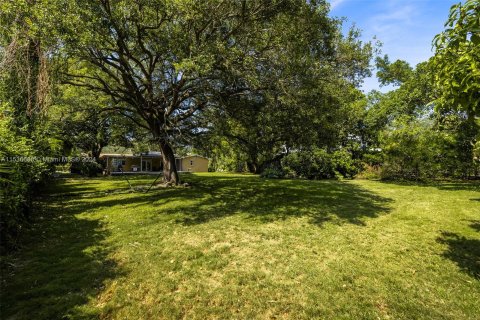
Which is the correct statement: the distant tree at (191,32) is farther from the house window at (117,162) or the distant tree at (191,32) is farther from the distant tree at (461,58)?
the house window at (117,162)

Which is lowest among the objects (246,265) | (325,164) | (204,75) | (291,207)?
(246,265)

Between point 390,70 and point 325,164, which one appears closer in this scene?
point 325,164

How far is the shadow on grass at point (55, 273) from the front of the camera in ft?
11.4

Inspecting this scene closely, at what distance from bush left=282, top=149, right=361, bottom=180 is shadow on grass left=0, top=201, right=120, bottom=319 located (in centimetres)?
1868

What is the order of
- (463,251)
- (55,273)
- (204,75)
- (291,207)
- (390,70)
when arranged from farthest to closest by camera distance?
(390,70) → (291,207) → (204,75) → (463,251) → (55,273)

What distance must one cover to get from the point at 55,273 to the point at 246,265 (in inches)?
134

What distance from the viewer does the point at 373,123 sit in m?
22.7

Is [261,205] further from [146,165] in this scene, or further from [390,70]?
[146,165]

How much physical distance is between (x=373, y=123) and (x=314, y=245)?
2039 centimetres

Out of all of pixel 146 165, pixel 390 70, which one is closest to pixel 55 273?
pixel 390 70

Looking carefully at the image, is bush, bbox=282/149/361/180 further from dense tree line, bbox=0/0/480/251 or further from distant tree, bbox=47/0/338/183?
distant tree, bbox=47/0/338/183

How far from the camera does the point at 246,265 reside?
16.1 ft

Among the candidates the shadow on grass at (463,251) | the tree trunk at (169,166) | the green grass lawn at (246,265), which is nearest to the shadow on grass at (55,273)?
the green grass lawn at (246,265)

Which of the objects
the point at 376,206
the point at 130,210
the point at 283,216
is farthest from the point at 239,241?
the point at 376,206
